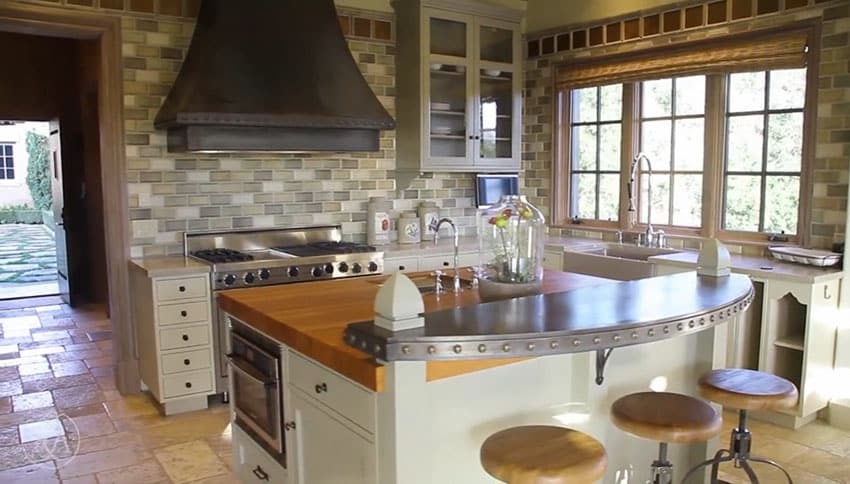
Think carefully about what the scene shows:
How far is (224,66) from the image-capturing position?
4.13 metres

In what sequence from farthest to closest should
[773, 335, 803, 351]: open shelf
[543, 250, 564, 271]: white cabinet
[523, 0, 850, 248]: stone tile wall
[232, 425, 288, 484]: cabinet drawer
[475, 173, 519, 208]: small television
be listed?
[475, 173, 519, 208]: small television, [543, 250, 564, 271]: white cabinet, [523, 0, 850, 248]: stone tile wall, [773, 335, 803, 351]: open shelf, [232, 425, 288, 484]: cabinet drawer

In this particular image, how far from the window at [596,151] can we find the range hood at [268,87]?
5.78 feet

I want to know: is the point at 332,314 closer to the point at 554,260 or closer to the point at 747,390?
the point at 747,390

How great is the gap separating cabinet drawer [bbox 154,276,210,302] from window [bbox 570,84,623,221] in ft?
9.83

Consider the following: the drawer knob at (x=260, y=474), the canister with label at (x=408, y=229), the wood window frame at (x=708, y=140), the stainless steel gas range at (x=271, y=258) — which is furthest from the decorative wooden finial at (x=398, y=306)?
the canister with label at (x=408, y=229)

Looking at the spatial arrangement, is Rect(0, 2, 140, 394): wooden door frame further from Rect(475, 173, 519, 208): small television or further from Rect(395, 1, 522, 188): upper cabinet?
Rect(475, 173, 519, 208): small television

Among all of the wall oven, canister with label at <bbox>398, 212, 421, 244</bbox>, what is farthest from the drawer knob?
canister with label at <bbox>398, 212, 421, 244</bbox>

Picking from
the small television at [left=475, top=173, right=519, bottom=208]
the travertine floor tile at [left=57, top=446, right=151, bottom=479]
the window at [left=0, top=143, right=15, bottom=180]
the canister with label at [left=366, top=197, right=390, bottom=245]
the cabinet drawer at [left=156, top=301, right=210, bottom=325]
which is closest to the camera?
the travertine floor tile at [left=57, top=446, right=151, bottom=479]

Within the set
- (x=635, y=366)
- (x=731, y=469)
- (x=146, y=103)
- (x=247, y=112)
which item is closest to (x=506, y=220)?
(x=635, y=366)

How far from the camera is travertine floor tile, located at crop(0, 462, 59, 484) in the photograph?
324cm

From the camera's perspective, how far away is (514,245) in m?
2.52

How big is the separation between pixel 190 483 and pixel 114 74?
250cm

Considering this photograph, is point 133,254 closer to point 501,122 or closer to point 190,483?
point 190,483

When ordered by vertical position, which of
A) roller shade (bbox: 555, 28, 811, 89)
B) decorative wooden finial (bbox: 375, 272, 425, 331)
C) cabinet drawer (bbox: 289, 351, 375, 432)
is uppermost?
roller shade (bbox: 555, 28, 811, 89)
